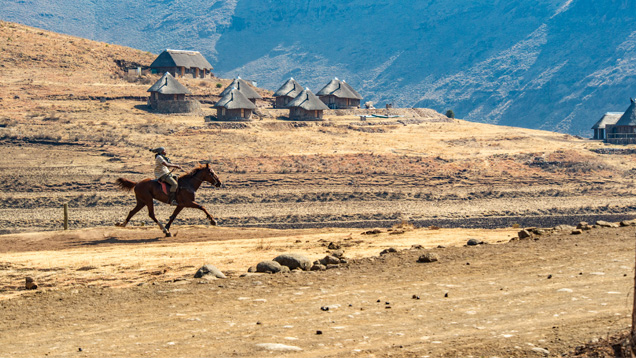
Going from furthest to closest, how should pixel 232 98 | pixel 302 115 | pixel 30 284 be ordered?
pixel 302 115 < pixel 232 98 < pixel 30 284

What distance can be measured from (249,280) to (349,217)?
28.5 metres

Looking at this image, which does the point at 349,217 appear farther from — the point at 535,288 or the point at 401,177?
the point at 535,288

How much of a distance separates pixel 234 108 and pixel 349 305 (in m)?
55.0

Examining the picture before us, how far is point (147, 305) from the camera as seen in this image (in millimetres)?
12094

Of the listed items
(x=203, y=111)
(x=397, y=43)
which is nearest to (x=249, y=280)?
(x=203, y=111)

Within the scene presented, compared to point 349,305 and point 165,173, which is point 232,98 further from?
point 349,305

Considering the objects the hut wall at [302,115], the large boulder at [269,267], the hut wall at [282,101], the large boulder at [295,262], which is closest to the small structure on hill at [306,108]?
the hut wall at [302,115]

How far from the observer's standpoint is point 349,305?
11555 mm

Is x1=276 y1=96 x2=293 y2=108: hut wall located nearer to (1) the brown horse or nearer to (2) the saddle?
(1) the brown horse

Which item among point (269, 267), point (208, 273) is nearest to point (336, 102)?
point (269, 267)

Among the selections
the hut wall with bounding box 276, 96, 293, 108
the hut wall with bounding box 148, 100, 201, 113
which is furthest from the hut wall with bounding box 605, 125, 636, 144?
the hut wall with bounding box 148, 100, 201, 113

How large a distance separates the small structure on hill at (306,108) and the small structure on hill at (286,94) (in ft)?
26.4

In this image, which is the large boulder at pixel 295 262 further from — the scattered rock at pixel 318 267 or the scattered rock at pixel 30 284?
the scattered rock at pixel 30 284

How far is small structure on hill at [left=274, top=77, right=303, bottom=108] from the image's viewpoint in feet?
261
